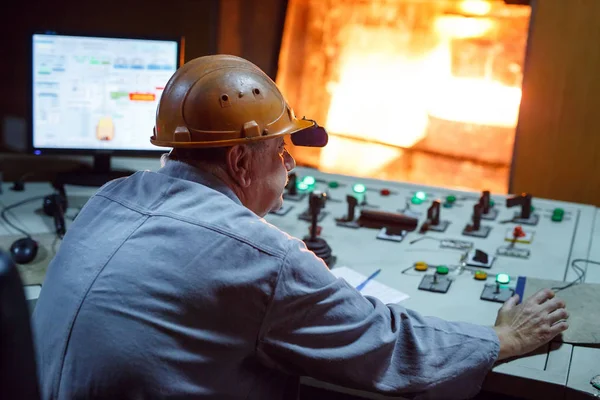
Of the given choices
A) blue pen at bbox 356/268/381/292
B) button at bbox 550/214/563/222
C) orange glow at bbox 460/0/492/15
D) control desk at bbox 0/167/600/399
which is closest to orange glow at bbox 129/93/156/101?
control desk at bbox 0/167/600/399

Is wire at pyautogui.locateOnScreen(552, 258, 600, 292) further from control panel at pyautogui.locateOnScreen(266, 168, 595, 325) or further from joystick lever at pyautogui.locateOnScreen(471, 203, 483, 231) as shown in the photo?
joystick lever at pyautogui.locateOnScreen(471, 203, 483, 231)

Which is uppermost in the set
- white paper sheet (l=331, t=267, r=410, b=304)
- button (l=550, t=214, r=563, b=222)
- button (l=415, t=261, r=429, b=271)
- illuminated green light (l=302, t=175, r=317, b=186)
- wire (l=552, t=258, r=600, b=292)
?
illuminated green light (l=302, t=175, r=317, b=186)

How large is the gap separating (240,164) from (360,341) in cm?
41

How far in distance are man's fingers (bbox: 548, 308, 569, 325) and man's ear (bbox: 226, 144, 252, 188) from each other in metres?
0.71

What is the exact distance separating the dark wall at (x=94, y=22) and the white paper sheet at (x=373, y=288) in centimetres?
137

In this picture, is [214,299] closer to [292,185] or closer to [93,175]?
[292,185]

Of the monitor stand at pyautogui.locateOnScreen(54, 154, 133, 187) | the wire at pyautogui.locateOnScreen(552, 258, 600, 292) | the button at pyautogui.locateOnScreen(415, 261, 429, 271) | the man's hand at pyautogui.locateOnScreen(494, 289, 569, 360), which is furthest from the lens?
the monitor stand at pyautogui.locateOnScreen(54, 154, 133, 187)

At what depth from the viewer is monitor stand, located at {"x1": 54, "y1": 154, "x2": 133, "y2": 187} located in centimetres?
261

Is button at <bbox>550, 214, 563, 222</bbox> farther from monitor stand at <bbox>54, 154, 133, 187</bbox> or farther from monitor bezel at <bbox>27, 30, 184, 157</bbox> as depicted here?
monitor stand at <bbox>54, 154, 133, 187</bbox>

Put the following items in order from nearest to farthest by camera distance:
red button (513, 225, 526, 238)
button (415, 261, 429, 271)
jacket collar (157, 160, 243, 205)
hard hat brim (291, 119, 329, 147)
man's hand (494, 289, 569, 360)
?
1. jacket collar (157, 160, 243, 205)
2. man's hand (494, 289, 569, 360)
3. hard hat brim (291, 119, 329, 147)
4. button (415, 261, 429, 271)
5. red button (513, 225, 526, 238)

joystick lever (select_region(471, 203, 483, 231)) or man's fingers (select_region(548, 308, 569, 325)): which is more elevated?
joystick lever (select_region(471, 203, 483, 231))

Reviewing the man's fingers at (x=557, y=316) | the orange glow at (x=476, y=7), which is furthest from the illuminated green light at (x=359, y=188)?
the orange glow at (x=476, y=7)

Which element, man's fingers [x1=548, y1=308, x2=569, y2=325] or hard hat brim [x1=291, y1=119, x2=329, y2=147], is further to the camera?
hard hat brim [x1=291, y1=119, x2=329, y2=147]

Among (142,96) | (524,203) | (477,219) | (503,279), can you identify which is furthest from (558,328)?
(142,96)
